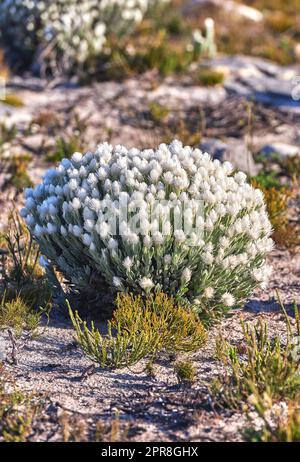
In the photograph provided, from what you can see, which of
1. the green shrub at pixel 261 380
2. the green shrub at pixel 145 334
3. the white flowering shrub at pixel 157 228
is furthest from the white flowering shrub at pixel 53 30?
the green shrub at pixel 261 380

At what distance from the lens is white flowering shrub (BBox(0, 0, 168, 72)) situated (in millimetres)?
10903

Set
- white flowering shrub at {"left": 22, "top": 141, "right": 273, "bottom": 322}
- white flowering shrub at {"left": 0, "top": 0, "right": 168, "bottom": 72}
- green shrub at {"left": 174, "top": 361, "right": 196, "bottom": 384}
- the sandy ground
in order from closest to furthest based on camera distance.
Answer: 1. the sandy ground
2. green shrub at {"left": 174, "top": 361, "right": 196, "bottom": 384}
3. white flowering shrub at {"left": 22, "top": 141, "right": 273, "bottom": 322}
4. white flowering shrub at {"left": 0, "top": 0, "right": 168, "bottom": 72}

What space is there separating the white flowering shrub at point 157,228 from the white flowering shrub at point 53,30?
5.98 metres

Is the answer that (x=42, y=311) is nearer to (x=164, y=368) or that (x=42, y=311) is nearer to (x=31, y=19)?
(x=164, y=368)

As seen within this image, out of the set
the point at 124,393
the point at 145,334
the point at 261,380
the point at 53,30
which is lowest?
the point at 124,393

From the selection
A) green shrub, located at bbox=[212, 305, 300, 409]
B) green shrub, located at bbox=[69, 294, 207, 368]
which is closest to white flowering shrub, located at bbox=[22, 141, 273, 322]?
green shrub, located at bbox=[69, 294, 207, 368]

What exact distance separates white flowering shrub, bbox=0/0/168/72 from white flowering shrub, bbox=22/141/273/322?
5.98m

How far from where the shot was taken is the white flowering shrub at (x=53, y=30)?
429 inches

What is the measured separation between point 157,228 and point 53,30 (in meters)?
6.85

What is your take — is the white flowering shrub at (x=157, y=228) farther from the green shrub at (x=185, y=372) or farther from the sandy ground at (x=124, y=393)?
the green shrub at (x=185, y=372)

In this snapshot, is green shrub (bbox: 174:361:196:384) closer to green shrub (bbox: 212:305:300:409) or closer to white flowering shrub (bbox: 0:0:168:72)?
green shrub (bbox: 212:305:300:409)

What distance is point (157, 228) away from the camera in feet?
16.0

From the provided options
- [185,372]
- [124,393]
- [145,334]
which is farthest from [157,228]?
[124,393]

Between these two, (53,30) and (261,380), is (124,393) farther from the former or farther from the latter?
(53,30)
